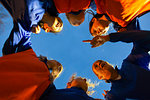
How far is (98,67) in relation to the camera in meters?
1.71

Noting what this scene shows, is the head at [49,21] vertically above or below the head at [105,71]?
above

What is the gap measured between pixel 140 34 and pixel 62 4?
1130 millimetres

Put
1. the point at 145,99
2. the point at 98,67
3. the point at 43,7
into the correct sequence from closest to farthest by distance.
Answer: the point at 145,99 < the point at 43,7 < the point at 98,67

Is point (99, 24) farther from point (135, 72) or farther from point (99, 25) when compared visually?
point (135, 72)

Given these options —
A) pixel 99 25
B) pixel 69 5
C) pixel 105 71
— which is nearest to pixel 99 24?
pixel 99 25

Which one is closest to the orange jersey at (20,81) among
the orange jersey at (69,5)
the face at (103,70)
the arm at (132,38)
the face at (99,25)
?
the arm at (132,38)

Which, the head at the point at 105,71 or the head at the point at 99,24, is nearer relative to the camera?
the head at the point at 105,71

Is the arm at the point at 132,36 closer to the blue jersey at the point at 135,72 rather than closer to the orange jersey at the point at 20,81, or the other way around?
the blue jersey at the point at 135,72

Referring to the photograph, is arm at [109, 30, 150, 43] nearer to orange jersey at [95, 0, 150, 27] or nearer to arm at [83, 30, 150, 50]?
arm at [83, 30, 150, 50]

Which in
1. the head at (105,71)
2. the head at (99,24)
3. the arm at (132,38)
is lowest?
the head at (105,71)

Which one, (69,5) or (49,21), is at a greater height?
(69,5)

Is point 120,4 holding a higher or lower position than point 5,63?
higher

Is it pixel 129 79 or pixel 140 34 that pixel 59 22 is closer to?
pixel 140 34

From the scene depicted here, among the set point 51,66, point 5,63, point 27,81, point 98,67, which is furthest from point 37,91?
point 98,67
